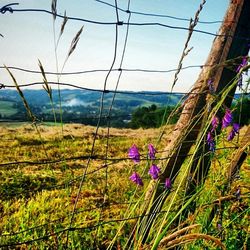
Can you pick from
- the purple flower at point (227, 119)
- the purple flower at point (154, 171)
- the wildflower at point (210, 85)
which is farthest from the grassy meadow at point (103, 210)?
the wildflower at point (210, 85)

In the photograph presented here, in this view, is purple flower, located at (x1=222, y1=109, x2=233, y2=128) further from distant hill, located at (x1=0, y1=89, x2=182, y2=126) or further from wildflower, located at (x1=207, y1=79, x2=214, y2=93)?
distant hill, located at (x1=0, y1=89, x2=182, y2=126)

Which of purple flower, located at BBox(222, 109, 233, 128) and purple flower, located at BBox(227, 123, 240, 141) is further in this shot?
purple flower, located at BBox(227, 123, 240, 141)

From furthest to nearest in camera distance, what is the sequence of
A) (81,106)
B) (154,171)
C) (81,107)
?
(81,106) → (81,107) → (154,171)

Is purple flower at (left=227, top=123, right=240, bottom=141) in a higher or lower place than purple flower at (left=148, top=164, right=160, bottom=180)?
higher

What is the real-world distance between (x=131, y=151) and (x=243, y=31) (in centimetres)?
97

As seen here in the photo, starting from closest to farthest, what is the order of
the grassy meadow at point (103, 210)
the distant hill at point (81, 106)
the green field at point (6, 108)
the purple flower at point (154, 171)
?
the grassy meadow at point (103, 210) < the purple flower at point (154, 171) < the distant hill at point (81, 106) < the green field at point (6, 108)

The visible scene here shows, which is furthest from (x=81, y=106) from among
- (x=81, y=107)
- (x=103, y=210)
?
(x=103, y=210)

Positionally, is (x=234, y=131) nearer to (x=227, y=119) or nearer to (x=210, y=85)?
(x=227, y=119)

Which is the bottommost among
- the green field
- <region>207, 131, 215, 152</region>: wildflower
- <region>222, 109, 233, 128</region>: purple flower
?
the green field

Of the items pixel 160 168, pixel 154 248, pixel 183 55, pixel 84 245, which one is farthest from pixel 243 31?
pixel 84 245

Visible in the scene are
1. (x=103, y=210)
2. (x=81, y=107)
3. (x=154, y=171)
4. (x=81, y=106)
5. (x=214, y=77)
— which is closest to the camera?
(x=154, y=171)

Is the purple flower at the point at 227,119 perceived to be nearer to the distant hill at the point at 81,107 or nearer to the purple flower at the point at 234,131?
the purple flower at the point at 234,131

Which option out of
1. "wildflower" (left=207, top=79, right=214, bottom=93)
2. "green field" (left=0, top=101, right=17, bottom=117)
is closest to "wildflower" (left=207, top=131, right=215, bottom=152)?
"wildflower" (left=207, top=79, right=214, bottom=93)

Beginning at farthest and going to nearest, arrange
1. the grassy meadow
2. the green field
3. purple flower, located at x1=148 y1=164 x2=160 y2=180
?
the green field < purple flower, located at x1=148 y1=164 x2=160 y2=180 < the grassy meadow
